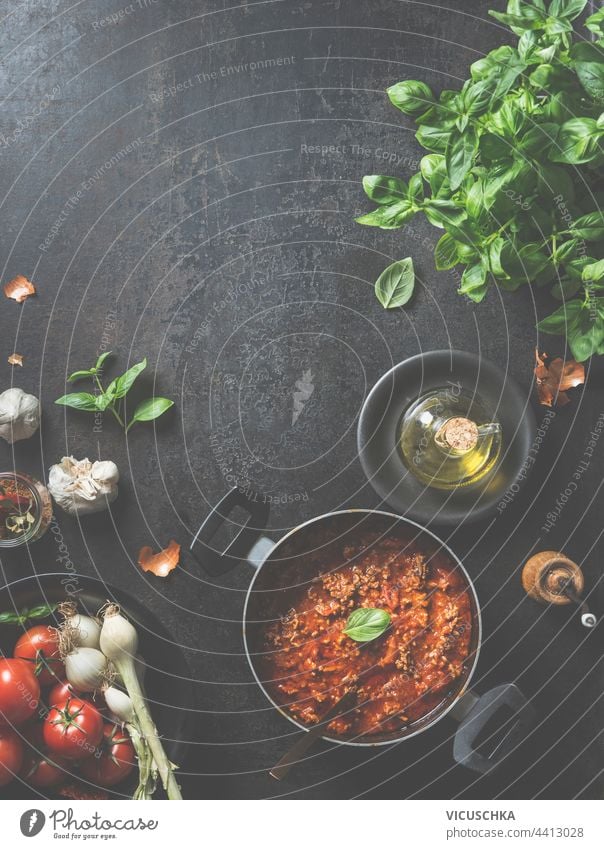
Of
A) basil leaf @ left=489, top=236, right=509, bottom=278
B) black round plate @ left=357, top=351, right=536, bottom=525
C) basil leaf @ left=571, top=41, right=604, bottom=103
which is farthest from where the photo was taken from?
black round plate @ left=357, top=351, right=536, bottom=525

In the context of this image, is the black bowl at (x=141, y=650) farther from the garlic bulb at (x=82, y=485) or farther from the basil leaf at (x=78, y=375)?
the basil leaf at (x=78, y=375)

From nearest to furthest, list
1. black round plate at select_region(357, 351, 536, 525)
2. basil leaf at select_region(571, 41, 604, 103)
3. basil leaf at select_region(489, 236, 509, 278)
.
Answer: basil leaf at select_region(571, 41, 604, 103) < basil leaf at select_region(489, 236, 509, 278) < black round plate at select_region(357, 351, 536, 525)

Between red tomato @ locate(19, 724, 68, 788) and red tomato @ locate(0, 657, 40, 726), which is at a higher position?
red tomato @ locate(0, 657, 40, 726)

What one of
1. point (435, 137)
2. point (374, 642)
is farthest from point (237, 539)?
point (435, 137)

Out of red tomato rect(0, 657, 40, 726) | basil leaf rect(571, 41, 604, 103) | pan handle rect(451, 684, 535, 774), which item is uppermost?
basil leaf rect(571, 41, 604, 103)

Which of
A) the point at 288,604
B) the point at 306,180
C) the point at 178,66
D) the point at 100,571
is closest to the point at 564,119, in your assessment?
the point at 306,180

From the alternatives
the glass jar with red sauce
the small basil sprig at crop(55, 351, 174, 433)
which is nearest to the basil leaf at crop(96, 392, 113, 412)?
the small basil sprig at crop(55, 351, 174, 433)

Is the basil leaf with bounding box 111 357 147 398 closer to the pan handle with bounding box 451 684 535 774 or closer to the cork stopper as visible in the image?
the cork stopper
